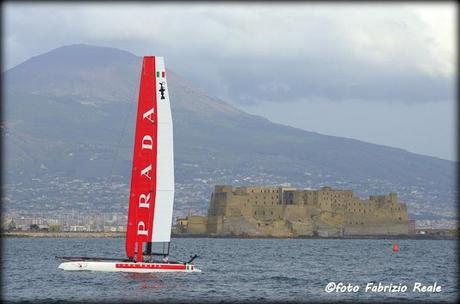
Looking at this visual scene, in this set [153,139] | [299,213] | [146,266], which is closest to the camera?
[146,266]

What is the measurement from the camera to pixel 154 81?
41.5 m

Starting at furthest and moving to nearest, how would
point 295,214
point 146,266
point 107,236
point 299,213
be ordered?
point 107,236 < point 299,213 < point 295,214 < point 146,266

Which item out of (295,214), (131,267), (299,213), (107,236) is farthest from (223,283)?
(107,236)

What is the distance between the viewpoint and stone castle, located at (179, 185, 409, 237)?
13300cm

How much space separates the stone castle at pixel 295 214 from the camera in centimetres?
13300

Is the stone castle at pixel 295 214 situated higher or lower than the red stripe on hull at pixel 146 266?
higher

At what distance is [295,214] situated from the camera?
449 ft

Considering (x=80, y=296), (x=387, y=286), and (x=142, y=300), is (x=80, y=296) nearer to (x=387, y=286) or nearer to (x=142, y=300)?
(x=142, y=300)

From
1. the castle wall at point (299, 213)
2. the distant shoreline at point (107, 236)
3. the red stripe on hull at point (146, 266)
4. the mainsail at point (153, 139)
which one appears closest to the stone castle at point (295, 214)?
the castle wall at point (299, 213)

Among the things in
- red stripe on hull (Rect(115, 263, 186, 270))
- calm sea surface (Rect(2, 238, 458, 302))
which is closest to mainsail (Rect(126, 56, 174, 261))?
red stripe on hull (Rect(115, 263, 186, 270))

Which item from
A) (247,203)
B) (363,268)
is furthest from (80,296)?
(247,203)

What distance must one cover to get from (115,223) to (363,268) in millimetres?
132157

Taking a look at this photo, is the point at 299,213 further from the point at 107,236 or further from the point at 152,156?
the point at 152,156

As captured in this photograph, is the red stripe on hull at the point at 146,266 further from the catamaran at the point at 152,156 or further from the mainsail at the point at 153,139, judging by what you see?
the mainsail at the point at 153,139
